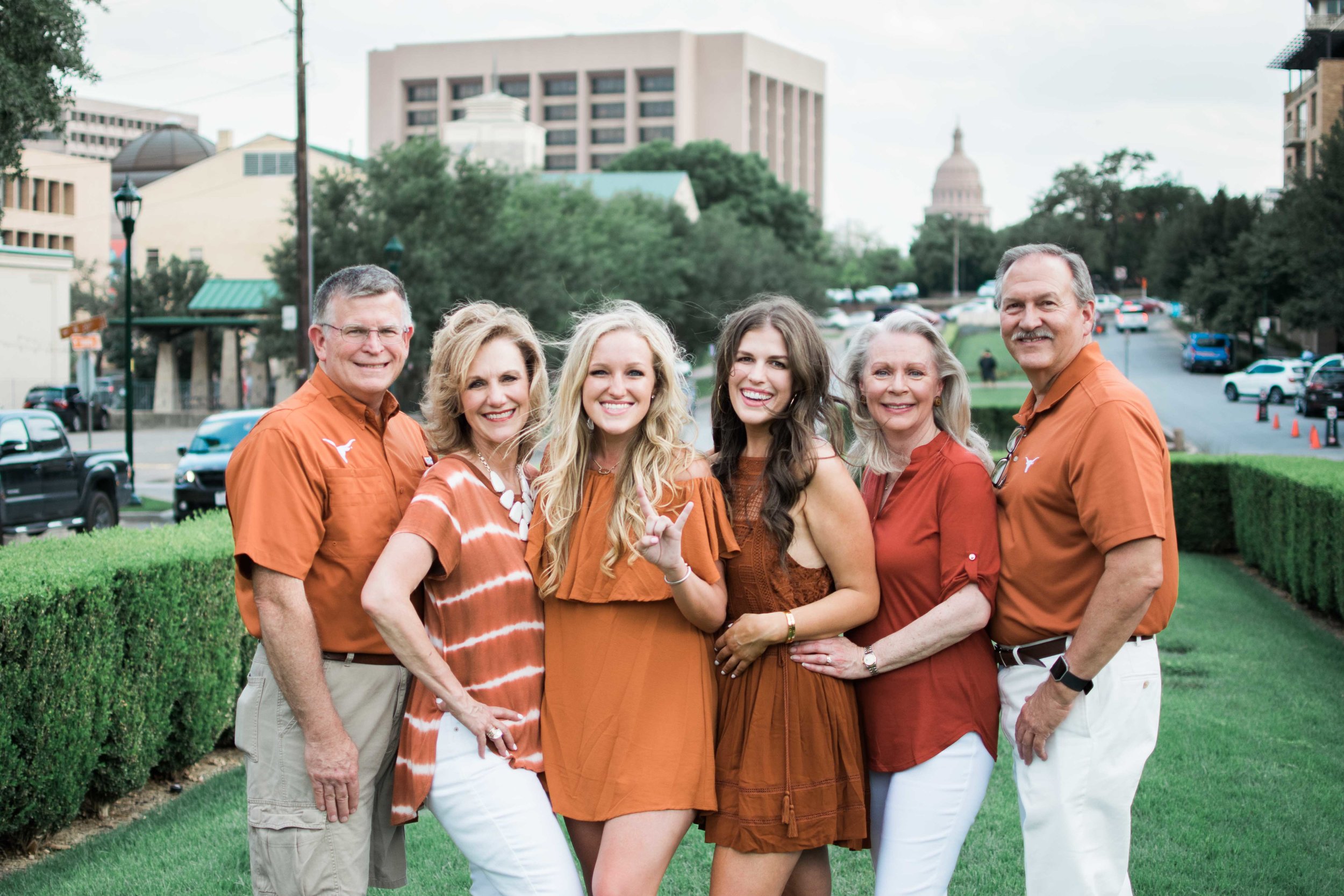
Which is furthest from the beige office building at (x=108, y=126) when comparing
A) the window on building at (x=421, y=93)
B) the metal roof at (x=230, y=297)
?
the metal roof at (x=230, y=297)

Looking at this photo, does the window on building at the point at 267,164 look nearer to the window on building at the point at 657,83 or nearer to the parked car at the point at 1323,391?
the parked car at the point at 1323,391

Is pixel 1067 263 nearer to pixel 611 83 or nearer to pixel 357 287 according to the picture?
pixel 357 287

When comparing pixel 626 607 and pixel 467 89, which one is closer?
pixel 626 607

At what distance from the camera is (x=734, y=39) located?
436 feet

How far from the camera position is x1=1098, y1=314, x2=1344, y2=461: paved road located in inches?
1084

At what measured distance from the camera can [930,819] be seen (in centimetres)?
340

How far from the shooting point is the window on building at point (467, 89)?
13812 cm

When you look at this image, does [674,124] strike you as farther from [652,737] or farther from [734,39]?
[652,737]

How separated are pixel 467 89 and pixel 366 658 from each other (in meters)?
145

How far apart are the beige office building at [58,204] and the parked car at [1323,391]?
52142 millimetres

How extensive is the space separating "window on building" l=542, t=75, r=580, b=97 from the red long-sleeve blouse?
445ft

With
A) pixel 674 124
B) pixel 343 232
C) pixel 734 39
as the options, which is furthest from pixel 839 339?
pixel 734 39

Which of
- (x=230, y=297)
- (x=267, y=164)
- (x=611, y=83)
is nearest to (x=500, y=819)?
(x=230, y=297)

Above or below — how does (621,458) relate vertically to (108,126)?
below
